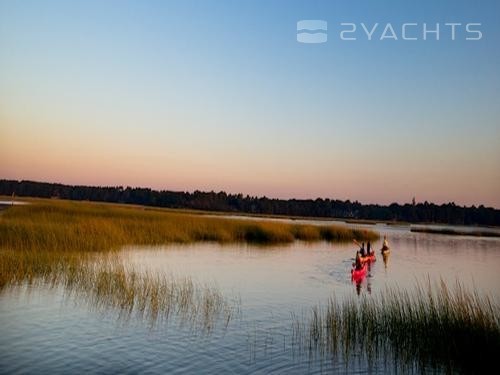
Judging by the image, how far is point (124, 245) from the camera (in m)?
26.1

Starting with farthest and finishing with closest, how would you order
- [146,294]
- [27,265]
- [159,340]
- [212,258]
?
[212,258], [27,265], [146,294], [159,340]

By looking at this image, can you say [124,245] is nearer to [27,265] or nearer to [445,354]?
[27,265]

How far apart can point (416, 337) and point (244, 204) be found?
137m

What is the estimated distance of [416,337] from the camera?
9789 mm

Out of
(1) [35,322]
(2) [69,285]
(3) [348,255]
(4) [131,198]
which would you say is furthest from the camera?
(4) [131,198]

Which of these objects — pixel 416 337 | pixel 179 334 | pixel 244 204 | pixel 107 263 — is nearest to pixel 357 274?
pixel 107 263

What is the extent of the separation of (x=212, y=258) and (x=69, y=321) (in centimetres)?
1404

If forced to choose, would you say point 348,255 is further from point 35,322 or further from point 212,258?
point 35,322

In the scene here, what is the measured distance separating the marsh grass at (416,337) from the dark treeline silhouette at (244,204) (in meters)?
121

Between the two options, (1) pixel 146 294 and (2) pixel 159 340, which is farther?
(1) pixel 146 294

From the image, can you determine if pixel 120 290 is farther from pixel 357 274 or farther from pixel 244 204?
pixel 244 204

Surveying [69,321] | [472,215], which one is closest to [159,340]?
[69,321]

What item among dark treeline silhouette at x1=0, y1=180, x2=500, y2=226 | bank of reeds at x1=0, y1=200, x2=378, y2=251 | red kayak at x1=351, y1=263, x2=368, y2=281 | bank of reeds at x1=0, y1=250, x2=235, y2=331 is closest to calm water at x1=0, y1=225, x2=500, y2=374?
bank of reeds at x1=0, y1=250, x2=235, y2=331

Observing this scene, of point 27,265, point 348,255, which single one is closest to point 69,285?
point 27,265
